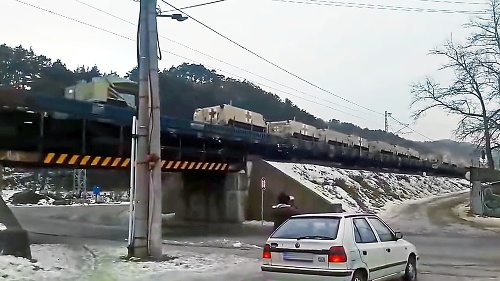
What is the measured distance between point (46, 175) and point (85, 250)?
2385 inches

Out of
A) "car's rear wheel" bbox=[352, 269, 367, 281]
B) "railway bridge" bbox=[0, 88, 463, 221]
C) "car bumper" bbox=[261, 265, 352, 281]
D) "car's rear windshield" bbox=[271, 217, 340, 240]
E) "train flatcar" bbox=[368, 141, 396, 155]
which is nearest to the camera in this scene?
"car bumper" bbox=[261, 265, 352, 281]

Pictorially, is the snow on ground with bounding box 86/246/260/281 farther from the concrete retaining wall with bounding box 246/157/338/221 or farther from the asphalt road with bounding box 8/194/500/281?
the concrete retaining wall with bounding box 246/157/338/221

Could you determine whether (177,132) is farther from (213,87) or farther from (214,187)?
(213,87)

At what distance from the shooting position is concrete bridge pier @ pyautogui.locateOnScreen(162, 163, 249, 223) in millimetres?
31172

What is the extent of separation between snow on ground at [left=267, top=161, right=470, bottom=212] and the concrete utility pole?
1730 centimetres

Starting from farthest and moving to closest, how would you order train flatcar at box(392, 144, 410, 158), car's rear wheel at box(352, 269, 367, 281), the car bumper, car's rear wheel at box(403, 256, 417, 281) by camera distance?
train flatcar at box(392, 144, 410, 158)
car's rear wheel at box(403, 256, 417, 281)
car's rear wheel at box(352, 269, 367, 281)
the car bumper

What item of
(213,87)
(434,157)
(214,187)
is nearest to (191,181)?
(214,187)

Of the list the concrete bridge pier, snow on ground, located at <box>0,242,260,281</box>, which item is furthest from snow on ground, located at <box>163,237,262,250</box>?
the concrete bridge pier

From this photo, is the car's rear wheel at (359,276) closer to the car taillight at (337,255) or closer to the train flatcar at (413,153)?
the car taillight at (337,255)

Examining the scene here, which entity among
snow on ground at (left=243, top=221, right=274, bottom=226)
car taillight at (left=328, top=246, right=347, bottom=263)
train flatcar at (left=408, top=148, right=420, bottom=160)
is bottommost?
snow on ground at (left=243, top=221, right=274, bottom=226)

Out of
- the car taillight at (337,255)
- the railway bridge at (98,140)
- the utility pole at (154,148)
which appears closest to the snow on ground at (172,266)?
the utility pole at (154,148)

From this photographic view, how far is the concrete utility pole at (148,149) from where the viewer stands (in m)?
13.9

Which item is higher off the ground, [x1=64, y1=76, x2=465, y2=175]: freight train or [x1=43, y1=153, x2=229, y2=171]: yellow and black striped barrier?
[x1=64, y1=76, x2=465, y2=175]: freight train

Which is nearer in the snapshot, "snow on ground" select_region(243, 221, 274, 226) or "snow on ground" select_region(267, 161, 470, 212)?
"snow on ground" select_region(243, 221, 274, 226)
